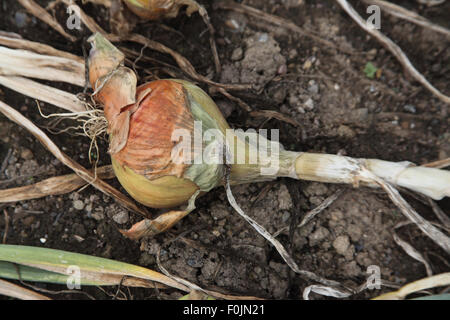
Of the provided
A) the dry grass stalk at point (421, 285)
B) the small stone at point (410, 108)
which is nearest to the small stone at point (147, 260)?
the dry grass stalk at point (421, 285)

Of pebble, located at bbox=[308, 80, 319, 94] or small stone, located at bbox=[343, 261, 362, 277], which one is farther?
pebble, located at bbox=[308, 80, 319, 94]

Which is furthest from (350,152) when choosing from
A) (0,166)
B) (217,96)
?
(0,166)

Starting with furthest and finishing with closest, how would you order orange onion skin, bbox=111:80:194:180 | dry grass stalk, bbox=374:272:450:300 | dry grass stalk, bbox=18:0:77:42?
dry grass stalk, bbox=18:0:77:42 < dry grass stalk, bbox=374:272:450:300 < orange onion skin, bbox=111:80:194:180

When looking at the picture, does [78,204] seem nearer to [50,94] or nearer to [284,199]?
[50,94]

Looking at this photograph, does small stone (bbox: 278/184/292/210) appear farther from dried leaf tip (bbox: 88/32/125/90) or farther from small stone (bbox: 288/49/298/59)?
dried leaf tip (bbox: 88/32/125/90)

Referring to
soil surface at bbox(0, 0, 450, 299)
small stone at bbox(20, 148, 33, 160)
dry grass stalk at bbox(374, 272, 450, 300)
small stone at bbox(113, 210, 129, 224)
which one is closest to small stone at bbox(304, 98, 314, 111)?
soil surface at bbox(0, 0, 450, 299)

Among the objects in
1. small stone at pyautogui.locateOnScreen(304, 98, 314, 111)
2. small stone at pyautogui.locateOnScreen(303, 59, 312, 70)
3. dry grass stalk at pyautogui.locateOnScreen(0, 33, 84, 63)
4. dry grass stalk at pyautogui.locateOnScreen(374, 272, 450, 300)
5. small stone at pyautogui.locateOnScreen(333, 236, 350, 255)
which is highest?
small stone at pyautogui.locateOnScreen(303, 59, 312, 70)

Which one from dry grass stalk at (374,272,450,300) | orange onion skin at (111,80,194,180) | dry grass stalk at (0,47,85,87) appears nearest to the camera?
orange onion skin at (111,80,194,180)

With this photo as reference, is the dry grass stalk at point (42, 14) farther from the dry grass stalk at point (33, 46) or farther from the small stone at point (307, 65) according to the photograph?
the small stone at point (307, 65)
